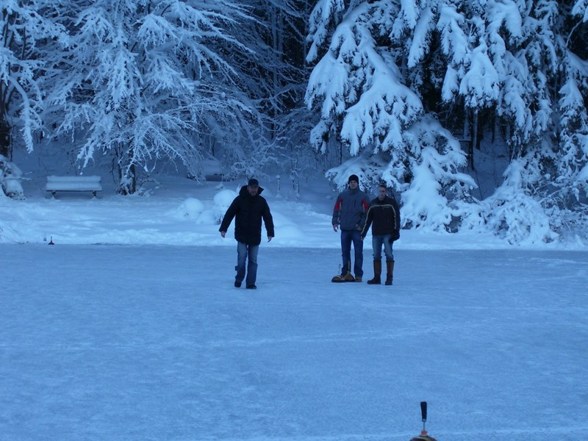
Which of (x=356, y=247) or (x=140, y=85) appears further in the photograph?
(x=140, y=85)

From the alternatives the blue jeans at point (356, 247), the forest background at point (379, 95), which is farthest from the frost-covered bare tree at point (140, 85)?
the blue jeans at point (356, 247)

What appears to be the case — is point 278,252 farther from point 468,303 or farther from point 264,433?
point 264,433

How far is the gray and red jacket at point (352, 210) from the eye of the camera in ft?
46.7

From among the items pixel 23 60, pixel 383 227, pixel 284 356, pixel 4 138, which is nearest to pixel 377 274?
pixel 383 227

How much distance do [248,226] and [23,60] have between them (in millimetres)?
17334

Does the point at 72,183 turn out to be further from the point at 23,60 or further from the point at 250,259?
the point at 250,259

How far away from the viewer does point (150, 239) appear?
19.8 metres

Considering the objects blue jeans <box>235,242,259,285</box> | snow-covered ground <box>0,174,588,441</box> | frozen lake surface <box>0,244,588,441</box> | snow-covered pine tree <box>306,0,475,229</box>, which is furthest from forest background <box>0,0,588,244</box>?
blue jeans <box>235,242,259,285</box>

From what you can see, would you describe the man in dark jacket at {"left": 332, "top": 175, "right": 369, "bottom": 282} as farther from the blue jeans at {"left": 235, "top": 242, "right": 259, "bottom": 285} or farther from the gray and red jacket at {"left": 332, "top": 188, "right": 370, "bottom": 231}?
the blue jeans at {"left": 235, "top": 242, "right": 259, "bottom": 285}

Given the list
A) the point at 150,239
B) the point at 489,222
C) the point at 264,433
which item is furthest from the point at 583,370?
the point at 489,222

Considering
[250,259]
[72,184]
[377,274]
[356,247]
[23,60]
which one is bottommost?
[377,274]

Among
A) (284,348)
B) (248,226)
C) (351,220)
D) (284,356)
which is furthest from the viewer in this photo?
(351,220)

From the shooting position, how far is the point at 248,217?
42.7 feet

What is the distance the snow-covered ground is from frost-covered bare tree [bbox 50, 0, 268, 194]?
31.0 feet
